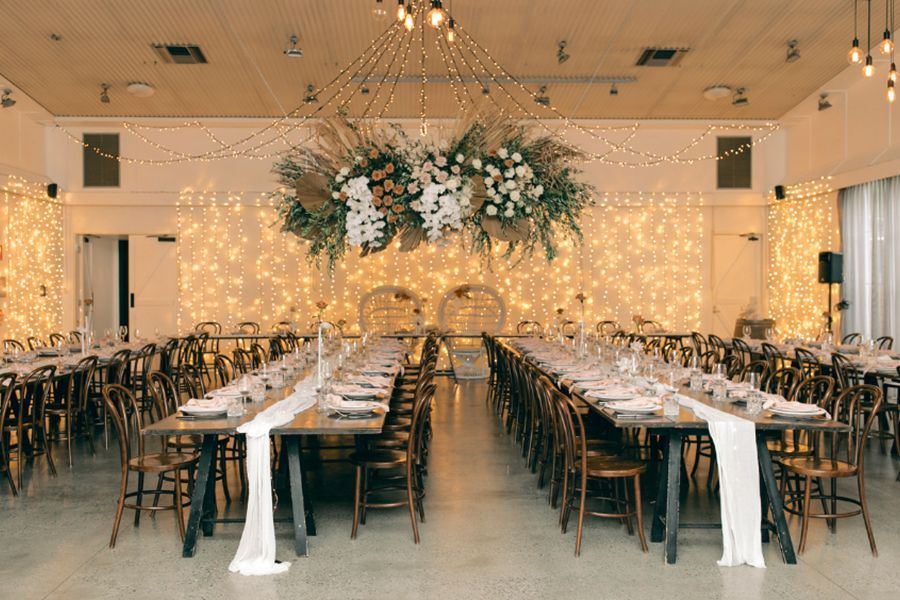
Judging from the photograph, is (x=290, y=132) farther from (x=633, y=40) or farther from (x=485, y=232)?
(x=485, y=232)

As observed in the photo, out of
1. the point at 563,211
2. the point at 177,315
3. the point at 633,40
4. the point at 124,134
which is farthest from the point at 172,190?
the point at 563,211

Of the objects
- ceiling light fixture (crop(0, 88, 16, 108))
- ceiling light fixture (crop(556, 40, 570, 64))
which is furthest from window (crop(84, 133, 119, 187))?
ceiling light fixture (crop(556, 40, 570, 64))

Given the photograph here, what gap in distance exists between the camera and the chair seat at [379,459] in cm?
501

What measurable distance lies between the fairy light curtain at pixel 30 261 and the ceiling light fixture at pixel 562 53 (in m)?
8.58

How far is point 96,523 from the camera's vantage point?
5145mm

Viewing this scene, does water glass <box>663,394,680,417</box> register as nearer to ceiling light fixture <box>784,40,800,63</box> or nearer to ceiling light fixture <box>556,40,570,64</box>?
ceiling light fixture <box>556,40,570,64</box>

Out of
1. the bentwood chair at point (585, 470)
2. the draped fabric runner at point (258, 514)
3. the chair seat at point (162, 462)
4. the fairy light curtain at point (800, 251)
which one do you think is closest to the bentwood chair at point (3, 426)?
the chair seat at point (162, 462)

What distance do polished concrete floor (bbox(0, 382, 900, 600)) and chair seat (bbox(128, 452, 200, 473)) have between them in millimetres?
426

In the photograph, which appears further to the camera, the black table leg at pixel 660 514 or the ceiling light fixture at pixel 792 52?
the ceiling light fixture at pixel 792 52

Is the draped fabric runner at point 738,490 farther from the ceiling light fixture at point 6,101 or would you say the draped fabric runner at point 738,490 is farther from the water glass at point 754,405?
the ceiling light fixture at point 6,101

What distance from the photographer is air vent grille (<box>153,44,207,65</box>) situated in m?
10.7

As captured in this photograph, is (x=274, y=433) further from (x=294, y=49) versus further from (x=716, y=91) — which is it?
(x=716, y=91)

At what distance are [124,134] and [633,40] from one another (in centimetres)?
933

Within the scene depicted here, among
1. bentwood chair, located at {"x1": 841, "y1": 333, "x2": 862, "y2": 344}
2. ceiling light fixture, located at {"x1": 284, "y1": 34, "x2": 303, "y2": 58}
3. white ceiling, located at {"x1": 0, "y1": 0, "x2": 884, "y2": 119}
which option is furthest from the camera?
bentwood chair, located at {"x1": 841, "y1": 333, "x2": 862, "y2": 344}
